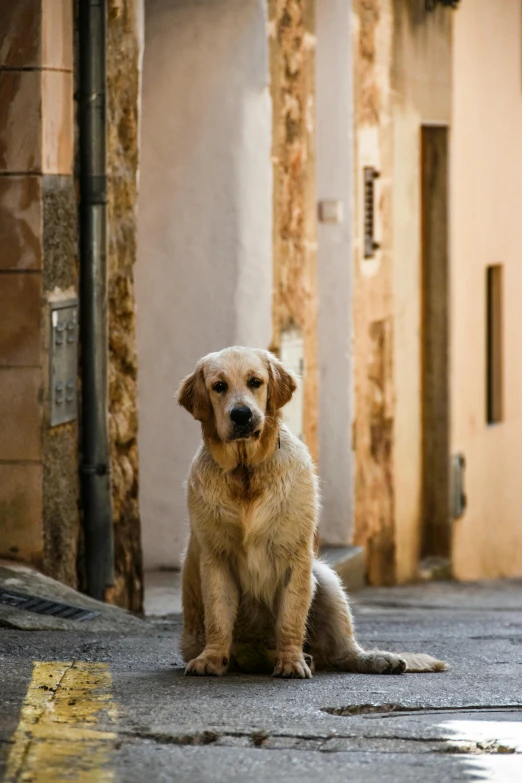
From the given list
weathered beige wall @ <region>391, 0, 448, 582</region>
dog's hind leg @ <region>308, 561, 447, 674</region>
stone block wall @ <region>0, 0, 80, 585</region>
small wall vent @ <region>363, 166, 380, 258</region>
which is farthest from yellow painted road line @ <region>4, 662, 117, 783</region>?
weathered beige wall @ <region>391, 0, 448, 582</region>

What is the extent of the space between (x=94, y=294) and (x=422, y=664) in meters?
2.54

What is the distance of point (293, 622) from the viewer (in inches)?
229

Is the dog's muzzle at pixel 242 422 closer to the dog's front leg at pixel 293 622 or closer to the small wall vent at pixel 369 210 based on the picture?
the dog's front leg at pixel 293 622

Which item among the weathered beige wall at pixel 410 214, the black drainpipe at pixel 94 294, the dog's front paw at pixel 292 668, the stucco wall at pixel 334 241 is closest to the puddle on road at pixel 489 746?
the dog's front paw at pixel 292 668

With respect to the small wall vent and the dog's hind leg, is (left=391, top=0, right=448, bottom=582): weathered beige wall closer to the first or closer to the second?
the small wall vent

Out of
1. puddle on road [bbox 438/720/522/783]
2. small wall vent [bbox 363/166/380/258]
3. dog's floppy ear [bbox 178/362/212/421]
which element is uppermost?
small wall vent [bbox 363/166/380/258]

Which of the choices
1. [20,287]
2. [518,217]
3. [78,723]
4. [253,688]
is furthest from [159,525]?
[518,217]

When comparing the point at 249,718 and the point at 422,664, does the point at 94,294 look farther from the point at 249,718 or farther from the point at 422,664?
the point at 249,718

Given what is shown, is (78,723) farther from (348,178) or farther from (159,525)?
(348,178)

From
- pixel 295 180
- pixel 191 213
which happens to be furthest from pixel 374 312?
pixel 191 213

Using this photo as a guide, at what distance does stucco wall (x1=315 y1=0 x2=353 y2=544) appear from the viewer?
11898mm

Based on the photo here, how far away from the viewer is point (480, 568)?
15625 mm

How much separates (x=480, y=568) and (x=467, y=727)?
433 inches

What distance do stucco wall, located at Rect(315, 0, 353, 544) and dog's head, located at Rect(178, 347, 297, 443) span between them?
6.09 meters
